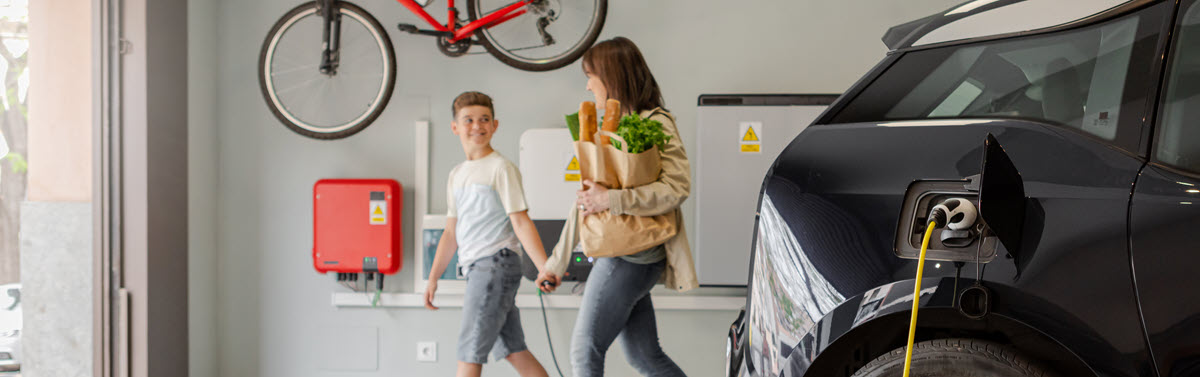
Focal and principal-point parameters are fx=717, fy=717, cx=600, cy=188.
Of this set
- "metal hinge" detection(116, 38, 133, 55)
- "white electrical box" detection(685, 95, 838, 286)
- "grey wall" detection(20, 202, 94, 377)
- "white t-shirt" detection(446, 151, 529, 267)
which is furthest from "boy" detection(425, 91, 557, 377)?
"grey wall" detection(20, 202, 94, 377)

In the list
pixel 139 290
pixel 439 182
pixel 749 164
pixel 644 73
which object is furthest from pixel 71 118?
pixel 749 164

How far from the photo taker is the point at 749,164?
332 cm

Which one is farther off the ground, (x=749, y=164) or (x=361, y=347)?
(x=749, y=164)

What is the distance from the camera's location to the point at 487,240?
264 cm

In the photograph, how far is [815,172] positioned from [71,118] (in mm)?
3075

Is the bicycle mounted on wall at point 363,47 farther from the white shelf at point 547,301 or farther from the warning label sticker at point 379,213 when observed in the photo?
the white shelf at point 547,301

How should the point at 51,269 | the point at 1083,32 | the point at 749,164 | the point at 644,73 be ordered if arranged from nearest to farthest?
the point at 1083,32 < the point at 644,73 < the point at 51,269 < the point at 749,164

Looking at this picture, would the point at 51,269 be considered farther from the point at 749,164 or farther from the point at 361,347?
the point at 749,164

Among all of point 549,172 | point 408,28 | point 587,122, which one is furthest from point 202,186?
point 587,122

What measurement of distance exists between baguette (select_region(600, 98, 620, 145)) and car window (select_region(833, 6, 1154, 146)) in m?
0.96

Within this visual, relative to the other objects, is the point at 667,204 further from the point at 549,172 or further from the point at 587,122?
the point at 549,172

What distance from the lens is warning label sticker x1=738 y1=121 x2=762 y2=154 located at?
330 centimetres

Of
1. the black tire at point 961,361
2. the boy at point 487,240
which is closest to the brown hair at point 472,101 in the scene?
the boy at point 487,240

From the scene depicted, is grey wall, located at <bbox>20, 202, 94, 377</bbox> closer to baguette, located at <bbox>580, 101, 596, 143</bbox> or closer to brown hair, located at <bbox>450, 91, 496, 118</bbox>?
brown hair, located at <bbox>450, 91, 496, 118</bbox>
